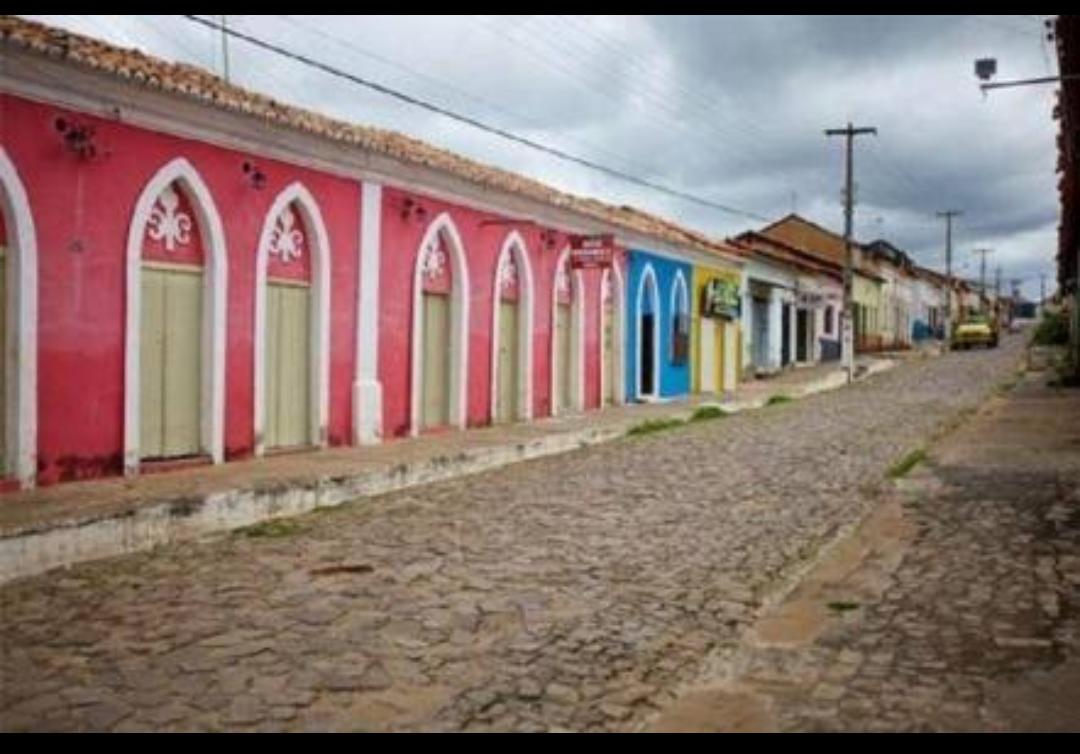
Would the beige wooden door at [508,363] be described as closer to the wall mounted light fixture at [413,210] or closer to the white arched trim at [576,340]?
the white arched trim at [576,340]

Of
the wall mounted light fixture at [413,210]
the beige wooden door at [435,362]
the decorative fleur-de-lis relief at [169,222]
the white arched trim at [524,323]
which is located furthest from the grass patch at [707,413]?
the decorative fleur-de-lis relief at [169,222]

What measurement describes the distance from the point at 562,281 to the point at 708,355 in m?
8.96

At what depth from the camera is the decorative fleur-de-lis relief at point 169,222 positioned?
1138 cm

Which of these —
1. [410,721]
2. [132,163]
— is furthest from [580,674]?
[132,163]

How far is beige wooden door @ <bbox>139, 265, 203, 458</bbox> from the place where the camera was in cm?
1136

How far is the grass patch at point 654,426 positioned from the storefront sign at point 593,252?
2.67 metres

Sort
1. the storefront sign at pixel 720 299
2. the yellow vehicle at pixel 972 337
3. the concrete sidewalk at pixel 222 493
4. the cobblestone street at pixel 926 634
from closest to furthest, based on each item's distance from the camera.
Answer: the cobblestone street at pixel 926 634
the concrete sidewalk at pixel 222 493
the storefront sign at pixel 720 299
the yellow vehicle at pixel 972 337

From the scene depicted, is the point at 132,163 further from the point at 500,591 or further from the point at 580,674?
the point at 580,674

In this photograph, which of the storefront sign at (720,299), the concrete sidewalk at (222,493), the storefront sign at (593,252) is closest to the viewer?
the concrete sidewalk at (222,493)

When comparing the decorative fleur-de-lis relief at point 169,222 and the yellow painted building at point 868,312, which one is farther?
the yellow painted building at point 868,312

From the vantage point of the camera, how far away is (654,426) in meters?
19.5

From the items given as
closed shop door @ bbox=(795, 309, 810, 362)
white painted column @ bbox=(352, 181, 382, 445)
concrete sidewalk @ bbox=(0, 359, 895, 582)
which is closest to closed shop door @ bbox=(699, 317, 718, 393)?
concrete sidewalk @ bbox=(0, 359, 895, 582)

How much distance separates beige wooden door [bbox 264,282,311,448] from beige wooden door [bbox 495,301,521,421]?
5011 mm

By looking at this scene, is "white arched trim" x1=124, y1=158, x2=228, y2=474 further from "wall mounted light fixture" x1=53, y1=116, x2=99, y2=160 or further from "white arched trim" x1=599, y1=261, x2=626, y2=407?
"white arched trim" x1=599, y1=261, x2=626, y2=407
